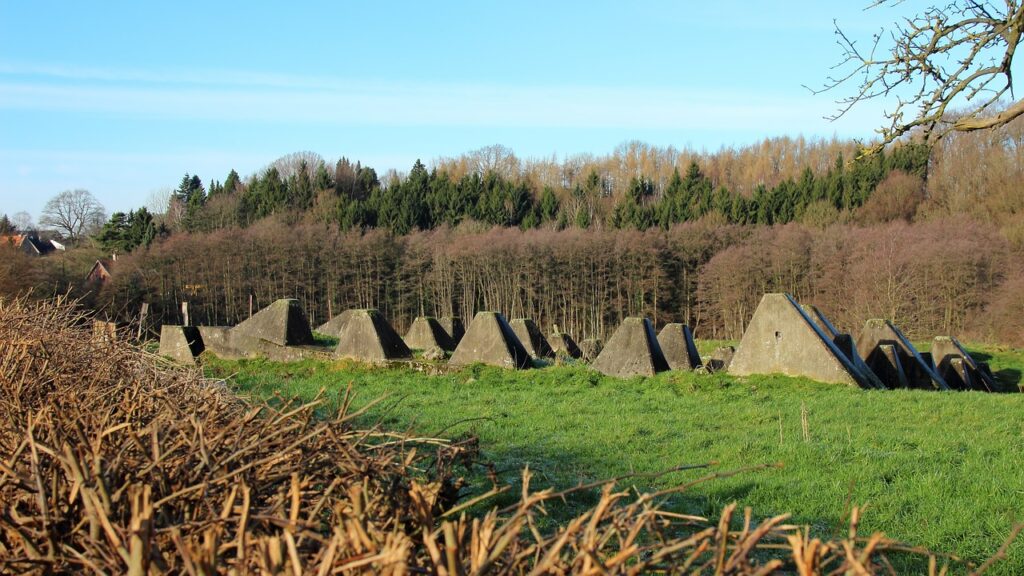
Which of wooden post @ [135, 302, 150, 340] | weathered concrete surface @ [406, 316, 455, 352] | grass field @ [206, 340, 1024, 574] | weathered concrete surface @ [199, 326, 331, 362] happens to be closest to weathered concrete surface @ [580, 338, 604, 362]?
weathered concrete surface @ [406, 316, 455, 352]

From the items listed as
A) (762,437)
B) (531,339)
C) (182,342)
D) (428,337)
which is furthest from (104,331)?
(531,339)

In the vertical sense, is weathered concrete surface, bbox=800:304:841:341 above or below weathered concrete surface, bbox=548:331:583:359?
above

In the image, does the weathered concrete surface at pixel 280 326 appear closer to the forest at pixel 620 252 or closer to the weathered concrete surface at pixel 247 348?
the weathered concrete surface at pixel 247 348

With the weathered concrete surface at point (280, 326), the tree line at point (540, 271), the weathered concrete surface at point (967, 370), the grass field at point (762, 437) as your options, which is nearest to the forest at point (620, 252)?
the tree line at point (540, 271)

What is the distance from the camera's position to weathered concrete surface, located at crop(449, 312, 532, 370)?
51.9 ft

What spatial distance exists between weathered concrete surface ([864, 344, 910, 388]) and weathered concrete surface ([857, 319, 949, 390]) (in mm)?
98

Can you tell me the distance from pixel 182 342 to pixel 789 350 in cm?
1272

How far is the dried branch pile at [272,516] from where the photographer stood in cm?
213

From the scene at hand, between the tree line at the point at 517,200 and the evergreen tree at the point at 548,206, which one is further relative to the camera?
the evergreen tree at the point at 548,206

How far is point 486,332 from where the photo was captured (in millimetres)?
16203

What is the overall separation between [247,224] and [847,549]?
65601mm

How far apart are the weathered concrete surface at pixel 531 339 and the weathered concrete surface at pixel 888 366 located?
7395 millimetres

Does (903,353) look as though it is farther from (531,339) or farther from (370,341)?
(370,341)

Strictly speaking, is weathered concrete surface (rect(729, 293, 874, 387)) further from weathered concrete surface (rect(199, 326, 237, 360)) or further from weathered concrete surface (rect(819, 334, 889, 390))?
weathered concrete surface (rect(199, 326, 237, 360))
